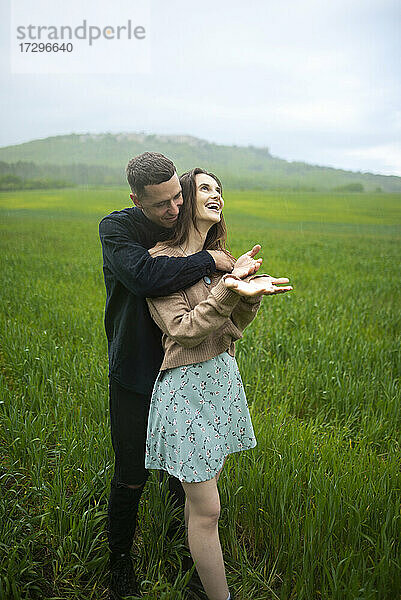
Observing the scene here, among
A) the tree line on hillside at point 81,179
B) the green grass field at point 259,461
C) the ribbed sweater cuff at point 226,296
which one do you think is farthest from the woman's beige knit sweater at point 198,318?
the tree line on hillside at point 81,179

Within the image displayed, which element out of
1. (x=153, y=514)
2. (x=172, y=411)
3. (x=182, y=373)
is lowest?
(x=153, y=514)

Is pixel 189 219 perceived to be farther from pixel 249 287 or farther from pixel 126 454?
pixel 126 454

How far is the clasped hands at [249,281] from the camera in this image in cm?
158

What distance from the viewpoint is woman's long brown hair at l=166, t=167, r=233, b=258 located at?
5.82 feet

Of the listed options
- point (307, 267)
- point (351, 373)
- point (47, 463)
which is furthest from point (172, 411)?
point (307, 267)

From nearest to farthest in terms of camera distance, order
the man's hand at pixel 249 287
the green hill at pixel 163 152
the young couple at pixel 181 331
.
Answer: the man's hand at pixel 249 287
the young couple at pixel 181 331
the green hill at pixel 163 152

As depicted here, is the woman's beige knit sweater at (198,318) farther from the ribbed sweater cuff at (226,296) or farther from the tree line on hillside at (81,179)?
the tree line on hillside at (81,179)

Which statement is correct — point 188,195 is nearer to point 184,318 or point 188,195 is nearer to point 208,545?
point 184,318

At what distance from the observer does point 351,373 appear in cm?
388

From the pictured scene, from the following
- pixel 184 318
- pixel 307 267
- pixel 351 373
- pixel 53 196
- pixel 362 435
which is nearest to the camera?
pixel 184 318

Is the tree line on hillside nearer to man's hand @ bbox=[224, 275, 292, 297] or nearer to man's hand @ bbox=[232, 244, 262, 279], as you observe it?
man's hand @ bbox=[232, 244, 262, 279]

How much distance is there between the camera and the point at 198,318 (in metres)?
1.61

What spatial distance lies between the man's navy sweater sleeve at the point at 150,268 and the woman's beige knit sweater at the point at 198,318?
6cm

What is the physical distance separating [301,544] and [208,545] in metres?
0.73
